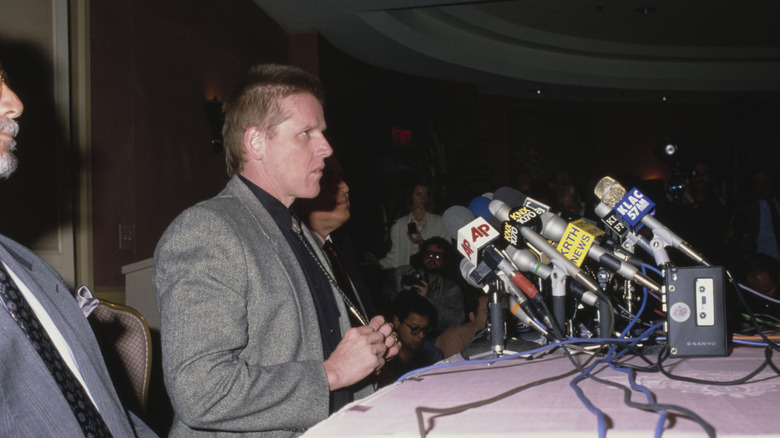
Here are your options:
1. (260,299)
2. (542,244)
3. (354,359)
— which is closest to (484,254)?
(542,244)

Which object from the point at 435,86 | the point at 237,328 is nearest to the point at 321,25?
the point at 435,86

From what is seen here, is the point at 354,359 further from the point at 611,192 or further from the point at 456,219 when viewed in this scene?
the point at 611,192

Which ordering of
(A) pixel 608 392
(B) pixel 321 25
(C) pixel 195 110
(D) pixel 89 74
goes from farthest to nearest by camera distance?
1. (B) pixel 321 25
2. (C) pixel 195 110
3. (D) pixel 89 74
4. (A) pixel 608 392

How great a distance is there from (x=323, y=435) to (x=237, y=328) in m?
0.48

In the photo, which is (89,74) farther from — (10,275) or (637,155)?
(637,155)

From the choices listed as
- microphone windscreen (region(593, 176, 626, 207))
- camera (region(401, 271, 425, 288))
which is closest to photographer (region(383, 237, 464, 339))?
camera (region(401, 271, 425, 288))

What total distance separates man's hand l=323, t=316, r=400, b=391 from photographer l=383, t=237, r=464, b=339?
310cm

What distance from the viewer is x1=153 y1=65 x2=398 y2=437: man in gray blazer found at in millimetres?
1304

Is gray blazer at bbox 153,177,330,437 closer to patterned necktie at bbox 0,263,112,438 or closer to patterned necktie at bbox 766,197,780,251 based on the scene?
patterned necktie at bbox 0,263,112,438

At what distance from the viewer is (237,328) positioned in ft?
4.42

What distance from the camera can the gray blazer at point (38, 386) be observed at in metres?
1.06

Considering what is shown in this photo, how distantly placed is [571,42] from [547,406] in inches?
349

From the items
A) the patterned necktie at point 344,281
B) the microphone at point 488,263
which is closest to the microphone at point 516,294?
the microphone at point 488,263

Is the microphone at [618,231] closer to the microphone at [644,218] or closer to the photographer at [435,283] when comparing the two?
the microphone at [644,218]
